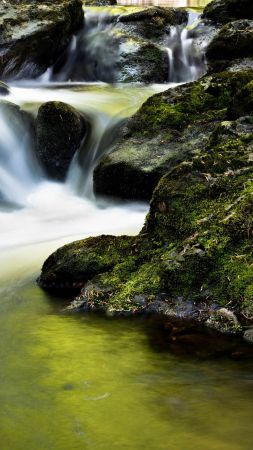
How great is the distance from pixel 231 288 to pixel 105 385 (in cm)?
138

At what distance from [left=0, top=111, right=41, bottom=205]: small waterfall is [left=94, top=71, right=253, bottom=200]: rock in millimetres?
1997

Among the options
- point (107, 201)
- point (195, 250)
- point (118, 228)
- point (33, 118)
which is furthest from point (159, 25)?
point (195, 250)

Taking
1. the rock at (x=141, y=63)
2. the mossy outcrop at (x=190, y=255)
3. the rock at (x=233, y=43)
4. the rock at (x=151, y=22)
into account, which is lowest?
the mossy outcrop at (x=190, y=255)

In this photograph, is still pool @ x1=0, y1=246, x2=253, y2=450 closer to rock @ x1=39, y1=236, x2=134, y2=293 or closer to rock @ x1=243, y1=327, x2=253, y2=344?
rock @ x1=243, y1=327, x2=253, y2=344

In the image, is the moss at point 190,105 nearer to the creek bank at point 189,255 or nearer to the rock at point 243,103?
the rock at point 243,103

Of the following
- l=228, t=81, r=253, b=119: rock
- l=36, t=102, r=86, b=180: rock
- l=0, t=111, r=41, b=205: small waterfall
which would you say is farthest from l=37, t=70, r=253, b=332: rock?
l=0, t=111, r=41, b=205: small waterfall

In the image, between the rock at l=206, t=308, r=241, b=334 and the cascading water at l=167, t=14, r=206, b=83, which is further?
the cascading water at l=167, t=14, r=206, b=83

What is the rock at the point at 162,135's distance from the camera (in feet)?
25.2

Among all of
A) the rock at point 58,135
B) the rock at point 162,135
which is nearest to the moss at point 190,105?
the rock at point 162,135

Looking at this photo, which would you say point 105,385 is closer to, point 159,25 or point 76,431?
point 76,431

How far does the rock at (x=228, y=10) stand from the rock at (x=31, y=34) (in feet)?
13.1

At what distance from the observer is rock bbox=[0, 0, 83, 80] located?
15281 millimetres

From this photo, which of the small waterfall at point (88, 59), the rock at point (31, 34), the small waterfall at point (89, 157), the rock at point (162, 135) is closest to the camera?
the rock at point (162, 135)

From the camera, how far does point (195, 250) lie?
445 cm
